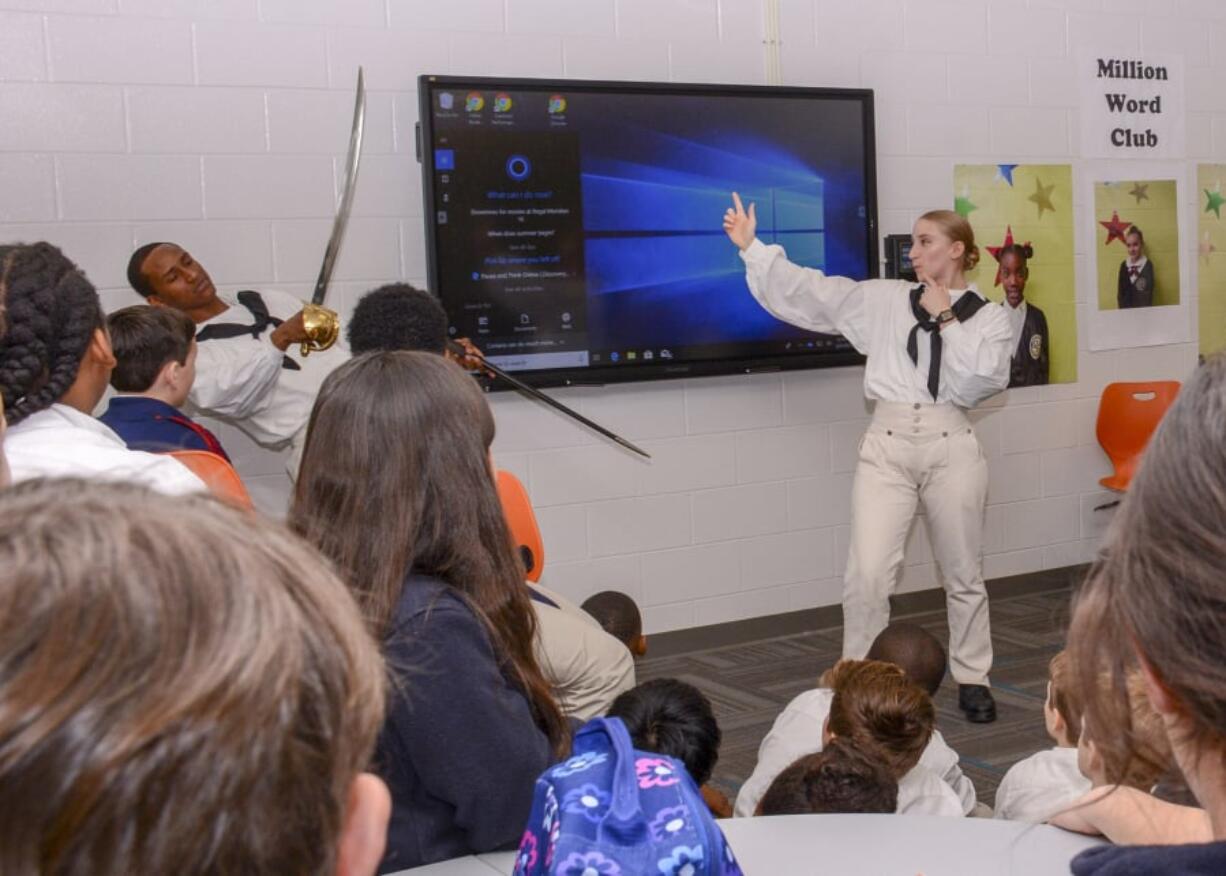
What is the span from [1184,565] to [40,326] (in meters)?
1.52

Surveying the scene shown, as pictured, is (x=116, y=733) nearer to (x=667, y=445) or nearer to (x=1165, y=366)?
(x=667, y=445)

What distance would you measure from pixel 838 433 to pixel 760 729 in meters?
1.53

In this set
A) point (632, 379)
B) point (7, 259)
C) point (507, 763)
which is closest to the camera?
point (507, 763)

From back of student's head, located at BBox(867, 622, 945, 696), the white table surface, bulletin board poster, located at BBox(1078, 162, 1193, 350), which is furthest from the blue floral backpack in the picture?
bulletin board poster, located at BBox(1078, 162, 1193, 350)

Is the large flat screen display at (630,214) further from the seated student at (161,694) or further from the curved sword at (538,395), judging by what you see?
the seated student at (161,694)

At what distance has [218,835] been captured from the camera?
519mm

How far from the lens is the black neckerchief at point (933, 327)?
13.9 feet

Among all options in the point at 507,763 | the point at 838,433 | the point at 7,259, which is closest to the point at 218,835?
the point at 507,763

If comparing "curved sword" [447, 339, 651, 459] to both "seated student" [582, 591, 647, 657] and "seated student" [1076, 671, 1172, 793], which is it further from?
"seated student" [1076, 671, 1172, 793]

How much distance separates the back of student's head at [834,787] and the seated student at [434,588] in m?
0.59

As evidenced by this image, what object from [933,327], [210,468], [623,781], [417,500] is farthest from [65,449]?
[933,327]

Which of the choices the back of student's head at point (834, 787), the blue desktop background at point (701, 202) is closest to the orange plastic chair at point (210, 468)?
the back of student's head at point (834, 787)

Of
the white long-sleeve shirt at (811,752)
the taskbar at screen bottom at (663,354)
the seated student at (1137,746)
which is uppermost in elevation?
the taskbar at screen bottom at (663,354)

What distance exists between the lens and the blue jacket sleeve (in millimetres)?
1543
